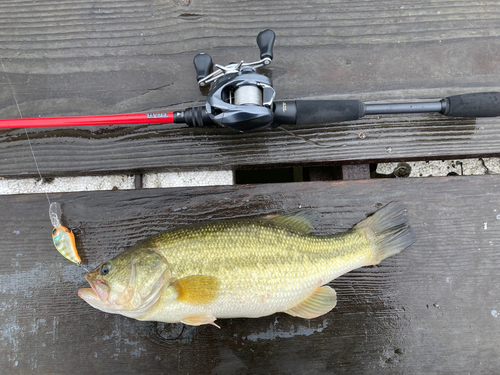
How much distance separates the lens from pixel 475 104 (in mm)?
1917

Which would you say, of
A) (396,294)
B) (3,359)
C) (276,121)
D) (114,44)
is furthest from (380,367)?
(114,44)

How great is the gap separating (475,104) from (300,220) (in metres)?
1.35

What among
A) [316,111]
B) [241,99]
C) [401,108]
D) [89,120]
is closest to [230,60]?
[241,99]

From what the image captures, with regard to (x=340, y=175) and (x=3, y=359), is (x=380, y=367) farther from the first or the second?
(x=3, y=359)

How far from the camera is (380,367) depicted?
1.99 meters

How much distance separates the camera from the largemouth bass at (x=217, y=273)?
1659 mm

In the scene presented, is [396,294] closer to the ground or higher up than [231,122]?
closer to the ground

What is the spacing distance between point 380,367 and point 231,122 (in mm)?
1880

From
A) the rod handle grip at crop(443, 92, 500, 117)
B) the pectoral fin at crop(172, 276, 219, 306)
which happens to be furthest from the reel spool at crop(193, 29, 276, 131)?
the rod handle grip at crop(443, 92, 500, 117)

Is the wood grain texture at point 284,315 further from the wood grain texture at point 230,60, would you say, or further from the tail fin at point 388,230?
the wood grain texture at point 230,60

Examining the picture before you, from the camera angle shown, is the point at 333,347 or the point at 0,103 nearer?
the point at 333,347

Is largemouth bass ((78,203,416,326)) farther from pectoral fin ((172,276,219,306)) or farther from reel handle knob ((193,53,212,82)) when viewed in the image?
reel handle knob ((193,53,212,82))

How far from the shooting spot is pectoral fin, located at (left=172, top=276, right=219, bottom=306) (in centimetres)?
164

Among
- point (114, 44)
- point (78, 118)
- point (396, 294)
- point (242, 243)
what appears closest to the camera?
point (242, 243)
